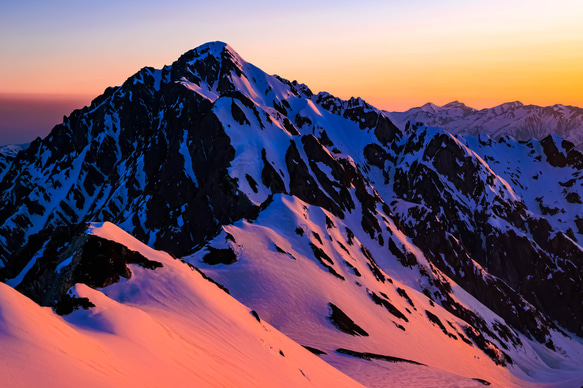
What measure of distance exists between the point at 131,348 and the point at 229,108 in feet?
388

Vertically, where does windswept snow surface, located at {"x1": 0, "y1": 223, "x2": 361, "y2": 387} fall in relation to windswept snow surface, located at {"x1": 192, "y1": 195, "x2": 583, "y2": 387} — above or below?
below

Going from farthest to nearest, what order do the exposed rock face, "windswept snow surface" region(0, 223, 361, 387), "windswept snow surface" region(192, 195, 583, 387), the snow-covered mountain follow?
"windswept snow surface" region(192, 195, 583, 387) → the exposed rock face → the snow-covered mountain → "windswept snow surface" region(0, 223, 361, 387)

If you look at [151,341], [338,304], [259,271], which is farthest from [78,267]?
[338,304]

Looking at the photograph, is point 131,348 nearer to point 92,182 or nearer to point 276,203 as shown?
point 276,203

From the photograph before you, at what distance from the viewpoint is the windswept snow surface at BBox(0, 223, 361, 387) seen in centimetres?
1380

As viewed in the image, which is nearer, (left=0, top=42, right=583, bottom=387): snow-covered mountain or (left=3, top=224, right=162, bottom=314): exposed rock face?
(left=0, top=42, right=583, bottom=387): snow-covered mountain

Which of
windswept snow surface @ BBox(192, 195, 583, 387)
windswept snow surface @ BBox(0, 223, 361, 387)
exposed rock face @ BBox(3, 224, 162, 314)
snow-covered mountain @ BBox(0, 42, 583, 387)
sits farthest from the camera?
windswept snow surface @ BBox(192, 195, 583, 387)

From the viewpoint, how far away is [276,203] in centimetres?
8050

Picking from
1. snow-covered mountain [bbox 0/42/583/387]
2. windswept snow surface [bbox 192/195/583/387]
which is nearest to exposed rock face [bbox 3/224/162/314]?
snow-covered mountain [bbox 0/42/583/387]

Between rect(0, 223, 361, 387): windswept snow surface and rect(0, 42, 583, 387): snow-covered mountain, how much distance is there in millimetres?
107

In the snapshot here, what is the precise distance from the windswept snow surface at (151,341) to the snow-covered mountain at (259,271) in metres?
0.11

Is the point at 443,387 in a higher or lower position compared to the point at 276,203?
lower

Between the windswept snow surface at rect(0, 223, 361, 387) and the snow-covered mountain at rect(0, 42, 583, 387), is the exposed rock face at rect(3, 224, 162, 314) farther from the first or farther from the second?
the windswept snow surface at rect(0, 223, 361, 387)

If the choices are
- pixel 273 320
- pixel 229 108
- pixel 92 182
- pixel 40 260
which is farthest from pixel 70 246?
pixel 92 182
